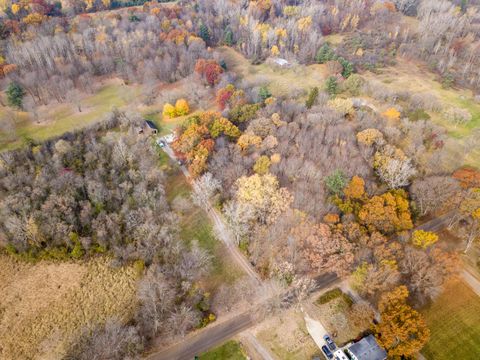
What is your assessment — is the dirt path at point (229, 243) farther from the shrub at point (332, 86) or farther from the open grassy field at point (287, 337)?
the shrub at point (332, 86)

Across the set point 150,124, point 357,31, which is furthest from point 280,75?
point 150,124

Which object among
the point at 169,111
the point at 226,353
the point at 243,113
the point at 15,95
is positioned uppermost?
the point at 15,95

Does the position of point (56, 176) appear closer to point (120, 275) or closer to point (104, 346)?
point (120, 275)

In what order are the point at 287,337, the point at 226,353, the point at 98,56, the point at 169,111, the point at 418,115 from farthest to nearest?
the point at 98,56, the point at 169,111, the point at 418,115, the point at 287,337, the point at 226,353

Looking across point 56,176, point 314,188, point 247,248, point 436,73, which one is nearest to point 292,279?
point 247,248

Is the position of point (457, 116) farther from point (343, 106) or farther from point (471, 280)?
point (471, 280)

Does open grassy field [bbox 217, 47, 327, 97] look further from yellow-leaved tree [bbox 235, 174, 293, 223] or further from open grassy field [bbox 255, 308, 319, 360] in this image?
open grassy field [bbox 255, 308, 319, 360]

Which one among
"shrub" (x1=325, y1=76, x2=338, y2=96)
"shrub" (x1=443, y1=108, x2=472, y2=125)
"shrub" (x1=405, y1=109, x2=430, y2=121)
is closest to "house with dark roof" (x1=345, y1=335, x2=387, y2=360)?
"shrub" (x1=405, y1=109, x2=430, y2=121)

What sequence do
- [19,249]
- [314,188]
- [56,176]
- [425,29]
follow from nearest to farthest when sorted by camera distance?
[19,249]
[314,188]
[56,176]
[425,29]
